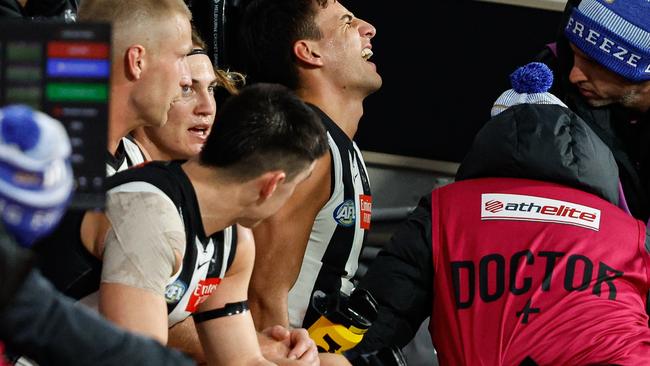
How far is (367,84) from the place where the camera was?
201 inches

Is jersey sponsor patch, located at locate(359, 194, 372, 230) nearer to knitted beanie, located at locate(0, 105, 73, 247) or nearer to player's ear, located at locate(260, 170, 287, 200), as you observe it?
player's ear, located at locate(260, 170, 287, 200)

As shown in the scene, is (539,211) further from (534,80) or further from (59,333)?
(59,333)

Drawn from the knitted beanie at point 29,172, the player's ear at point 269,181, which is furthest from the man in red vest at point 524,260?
the knitted beanie at point 29,172

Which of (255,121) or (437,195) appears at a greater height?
(255,121)

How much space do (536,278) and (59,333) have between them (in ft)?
6.89

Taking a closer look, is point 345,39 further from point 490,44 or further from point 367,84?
point 490,44

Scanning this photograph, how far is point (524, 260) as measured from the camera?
3918mm

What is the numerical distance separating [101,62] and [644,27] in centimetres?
302

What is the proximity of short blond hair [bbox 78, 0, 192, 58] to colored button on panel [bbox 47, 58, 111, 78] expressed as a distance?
156cm

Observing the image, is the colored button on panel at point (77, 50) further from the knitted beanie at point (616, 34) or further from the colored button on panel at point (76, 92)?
the knitted beanie at point (616, 34)

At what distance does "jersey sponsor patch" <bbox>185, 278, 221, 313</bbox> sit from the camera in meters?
3.30

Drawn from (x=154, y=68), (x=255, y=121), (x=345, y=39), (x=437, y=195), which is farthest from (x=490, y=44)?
(x=255, y=121)

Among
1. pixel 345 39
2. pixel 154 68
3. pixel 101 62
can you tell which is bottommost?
pixel 345 39

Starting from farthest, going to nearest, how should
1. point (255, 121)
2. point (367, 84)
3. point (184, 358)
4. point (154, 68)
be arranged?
point (367, 84) < point (154, 68) < point (255, 121) < point (184, 358)
